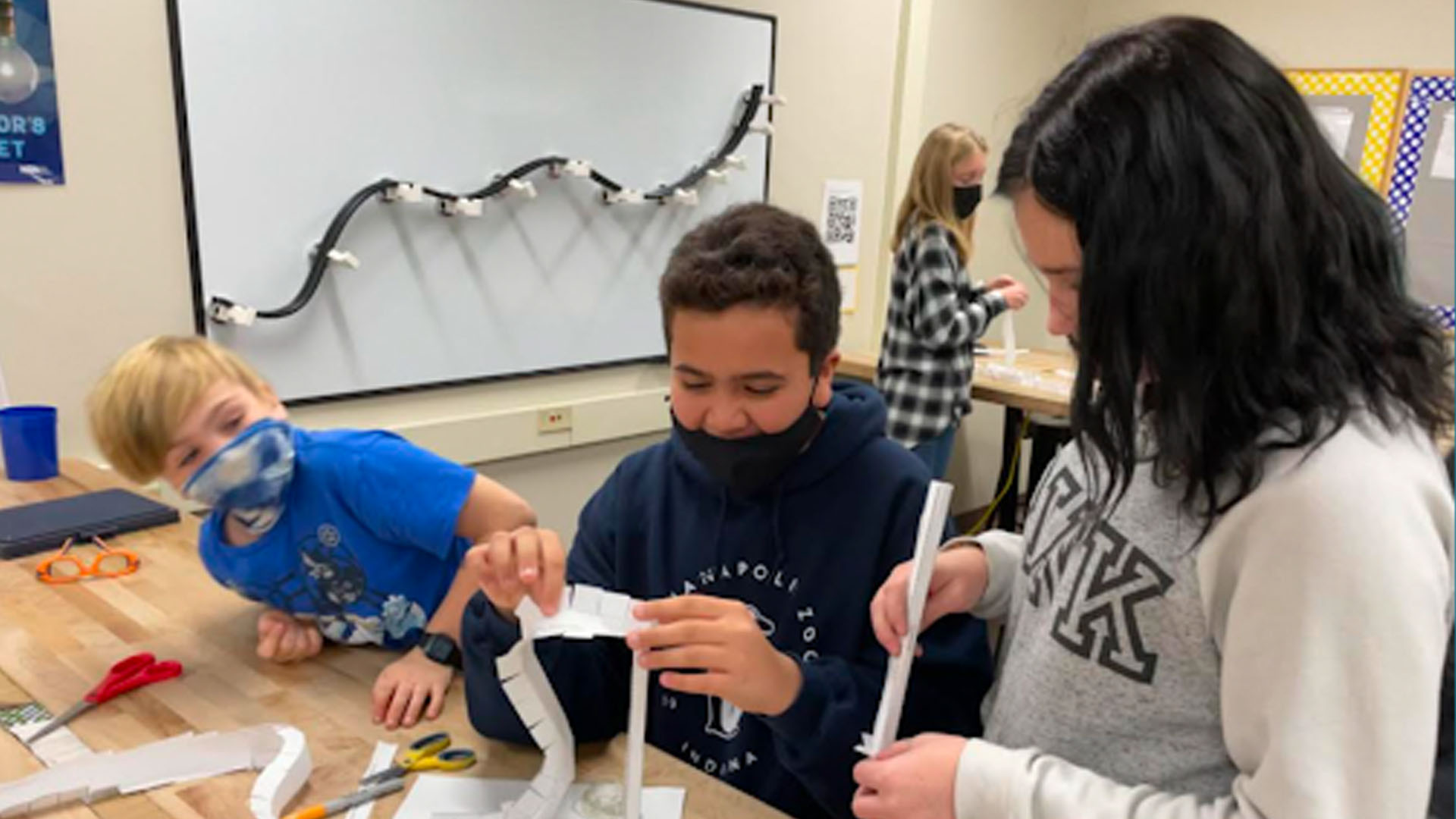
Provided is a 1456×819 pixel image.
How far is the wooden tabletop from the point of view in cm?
348

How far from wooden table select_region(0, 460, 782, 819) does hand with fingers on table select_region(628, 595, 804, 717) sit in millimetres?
144

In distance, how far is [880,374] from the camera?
3.55 m

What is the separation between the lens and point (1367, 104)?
4340 mm

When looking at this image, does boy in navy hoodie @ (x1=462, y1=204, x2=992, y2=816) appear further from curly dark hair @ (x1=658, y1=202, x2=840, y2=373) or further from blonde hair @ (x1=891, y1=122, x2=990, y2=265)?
blonde hair @ (x1=891, y1=122, x2=990, y2=265)

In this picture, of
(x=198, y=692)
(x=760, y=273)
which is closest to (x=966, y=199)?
(x=760, y=273)

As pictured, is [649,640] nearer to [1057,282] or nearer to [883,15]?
[1057,282]

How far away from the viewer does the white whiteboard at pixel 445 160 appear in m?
2.57

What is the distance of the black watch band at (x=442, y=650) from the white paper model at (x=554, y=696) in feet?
0.77

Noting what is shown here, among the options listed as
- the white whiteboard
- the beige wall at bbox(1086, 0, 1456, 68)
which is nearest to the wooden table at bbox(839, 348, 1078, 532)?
the white whiteboard

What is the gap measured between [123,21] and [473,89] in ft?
2.89

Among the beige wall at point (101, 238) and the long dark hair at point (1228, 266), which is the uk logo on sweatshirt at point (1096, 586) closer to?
the long dark hair at point (1228, 266)

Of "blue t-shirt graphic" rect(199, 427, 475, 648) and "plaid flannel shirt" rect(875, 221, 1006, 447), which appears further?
"plaid flannel shirt" rect(875, 221, 1006, 447)

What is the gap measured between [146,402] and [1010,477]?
3.58 meters

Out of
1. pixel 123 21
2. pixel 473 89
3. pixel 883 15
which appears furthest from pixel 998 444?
pixel 123 21
